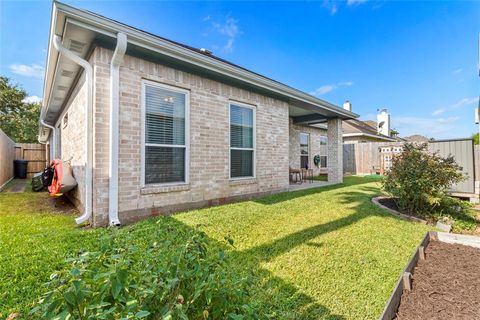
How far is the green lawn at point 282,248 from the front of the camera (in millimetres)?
2188

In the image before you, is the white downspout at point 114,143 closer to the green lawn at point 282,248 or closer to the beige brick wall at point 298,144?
the green lawn at point 282,248

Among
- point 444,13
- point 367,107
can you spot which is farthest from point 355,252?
point 367,107

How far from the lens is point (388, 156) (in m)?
13.7

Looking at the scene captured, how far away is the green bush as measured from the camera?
3.33ft

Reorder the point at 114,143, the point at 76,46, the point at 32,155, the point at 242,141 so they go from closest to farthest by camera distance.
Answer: the point at 114,143, the point at 76,46, the point at 242,141, the point at 32,155

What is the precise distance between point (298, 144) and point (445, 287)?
32.2ft

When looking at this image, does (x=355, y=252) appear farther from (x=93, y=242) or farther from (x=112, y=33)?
(x=112, y=33)

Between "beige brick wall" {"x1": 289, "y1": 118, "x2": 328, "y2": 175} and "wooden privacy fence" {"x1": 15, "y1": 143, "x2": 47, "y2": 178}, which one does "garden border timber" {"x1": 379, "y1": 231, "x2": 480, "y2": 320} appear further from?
"wooden privacy fence" {"x1": 15, "y1": 143, "x2": 47, "y2": 178}

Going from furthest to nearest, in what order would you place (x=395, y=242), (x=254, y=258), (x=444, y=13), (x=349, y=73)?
(x=349, y=73) → (x=444, y=13) → (x=395, y=242) → (x=254, y=258)

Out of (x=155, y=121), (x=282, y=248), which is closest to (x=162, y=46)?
(x=155, y=121)

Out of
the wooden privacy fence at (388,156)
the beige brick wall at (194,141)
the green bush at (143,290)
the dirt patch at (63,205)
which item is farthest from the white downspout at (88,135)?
the wooden privacy fence at (388,156)

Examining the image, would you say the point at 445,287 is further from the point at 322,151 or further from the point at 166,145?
the point at 322,151

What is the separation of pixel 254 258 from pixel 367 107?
93.0 ft

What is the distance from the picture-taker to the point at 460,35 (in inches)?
342
